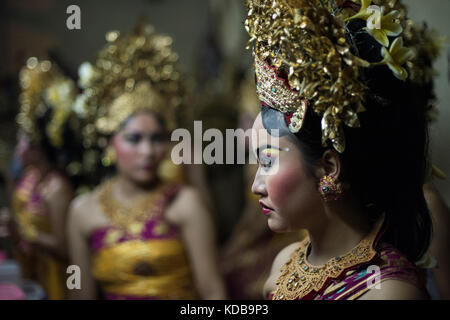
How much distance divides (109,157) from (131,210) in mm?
303

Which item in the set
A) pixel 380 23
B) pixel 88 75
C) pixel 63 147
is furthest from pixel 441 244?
pixel 63 147

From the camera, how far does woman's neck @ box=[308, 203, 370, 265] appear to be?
994 mm

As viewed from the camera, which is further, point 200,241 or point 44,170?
point 44,170

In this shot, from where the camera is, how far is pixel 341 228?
1.00 m

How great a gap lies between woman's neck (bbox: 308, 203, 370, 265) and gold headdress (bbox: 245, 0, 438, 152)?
148 mm

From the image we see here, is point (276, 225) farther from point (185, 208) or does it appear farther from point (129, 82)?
point (129, 82)

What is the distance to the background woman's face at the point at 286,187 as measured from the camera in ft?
3.17

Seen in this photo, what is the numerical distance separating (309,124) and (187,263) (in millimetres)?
1214

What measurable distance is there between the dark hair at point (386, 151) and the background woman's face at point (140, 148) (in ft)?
3.56

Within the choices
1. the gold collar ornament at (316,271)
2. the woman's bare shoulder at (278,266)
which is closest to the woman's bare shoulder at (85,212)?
the woman's bare shoulder at (278,266)

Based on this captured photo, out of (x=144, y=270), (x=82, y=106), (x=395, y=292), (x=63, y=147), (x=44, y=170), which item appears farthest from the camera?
(x=44, y=170)

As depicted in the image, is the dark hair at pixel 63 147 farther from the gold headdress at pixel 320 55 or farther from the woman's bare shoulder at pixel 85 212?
the gold headdress at pixel 320 55

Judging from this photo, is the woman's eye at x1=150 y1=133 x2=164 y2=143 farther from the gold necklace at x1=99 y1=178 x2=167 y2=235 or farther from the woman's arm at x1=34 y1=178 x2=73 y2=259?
the woman's arm at x1=34 y1=178 x2=73 y2=259

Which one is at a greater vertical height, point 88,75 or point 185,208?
point 88,75
